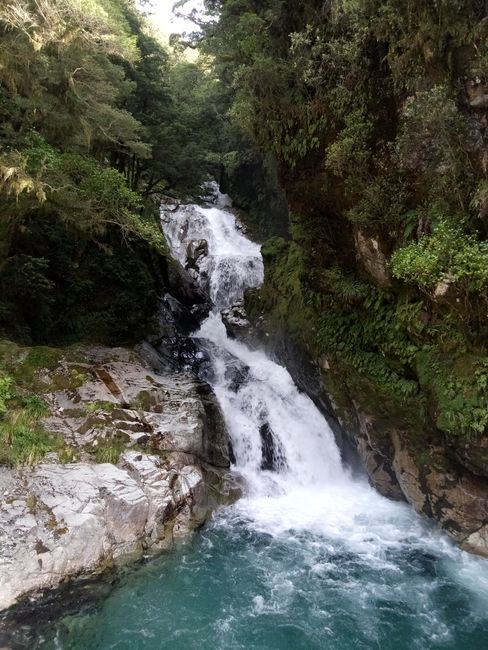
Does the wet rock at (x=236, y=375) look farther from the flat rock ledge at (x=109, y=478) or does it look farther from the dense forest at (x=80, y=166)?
the dense forest at (x=80, y=166)

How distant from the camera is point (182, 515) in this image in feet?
29.6

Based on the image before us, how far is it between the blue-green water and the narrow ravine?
0.06 feet

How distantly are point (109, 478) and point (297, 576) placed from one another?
12.7ft

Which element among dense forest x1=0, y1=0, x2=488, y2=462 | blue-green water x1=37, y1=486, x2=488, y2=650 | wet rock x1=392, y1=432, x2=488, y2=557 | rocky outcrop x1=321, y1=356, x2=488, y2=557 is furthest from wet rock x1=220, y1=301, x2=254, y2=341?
blue-green water x1=37, y1=486, x2=488, y2=650

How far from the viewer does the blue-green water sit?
6625 millimetres

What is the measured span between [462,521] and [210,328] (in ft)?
36.9

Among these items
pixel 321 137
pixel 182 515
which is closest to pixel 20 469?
pixel 182 515

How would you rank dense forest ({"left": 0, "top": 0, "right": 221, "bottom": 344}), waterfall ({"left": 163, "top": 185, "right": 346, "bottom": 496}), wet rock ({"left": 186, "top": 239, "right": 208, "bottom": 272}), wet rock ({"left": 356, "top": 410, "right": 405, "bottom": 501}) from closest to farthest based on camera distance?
1. dense forest ({"left": 0, "top": 0, "right": 221, "bottom": 344})
2. wet rock ({"left": 356, "top": 410, "right": 405, "bottom": 501})
3. waterfall ({"left": 163, "top": 185, "right": 346, "bottom": 496})
4. wet rock ({"left": 186, "top": 239, "right": 208, "bottom": 272})

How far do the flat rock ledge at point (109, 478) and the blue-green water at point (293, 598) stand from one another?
0.71 m

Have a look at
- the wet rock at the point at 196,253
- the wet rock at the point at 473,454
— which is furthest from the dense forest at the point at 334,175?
the wet rock at the point at 196,253

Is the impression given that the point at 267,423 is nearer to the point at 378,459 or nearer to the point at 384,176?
the point at 378,459

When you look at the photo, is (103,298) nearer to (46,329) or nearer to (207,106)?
(46,329)

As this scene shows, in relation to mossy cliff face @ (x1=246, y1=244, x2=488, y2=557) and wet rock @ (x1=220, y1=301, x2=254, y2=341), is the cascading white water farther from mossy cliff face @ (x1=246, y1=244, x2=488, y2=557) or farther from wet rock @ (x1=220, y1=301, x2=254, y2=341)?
mossy cliff face @ (x1=246, y1=244, x2=488, y2=557)

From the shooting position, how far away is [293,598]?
7414 mm
